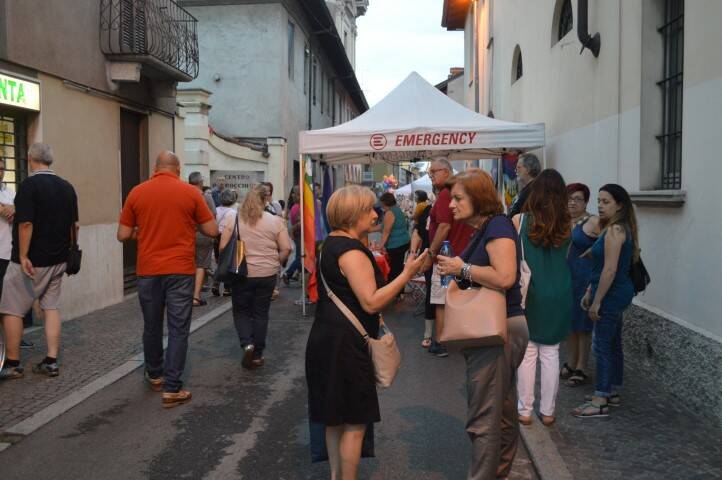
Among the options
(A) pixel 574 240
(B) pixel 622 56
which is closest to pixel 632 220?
(A) pixel 574 240

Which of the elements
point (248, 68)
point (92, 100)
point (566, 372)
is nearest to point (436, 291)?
point (566, 372)

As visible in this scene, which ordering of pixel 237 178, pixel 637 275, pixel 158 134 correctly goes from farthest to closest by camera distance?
pixel 237 178 → pixel 158 134 → pixel 637 275

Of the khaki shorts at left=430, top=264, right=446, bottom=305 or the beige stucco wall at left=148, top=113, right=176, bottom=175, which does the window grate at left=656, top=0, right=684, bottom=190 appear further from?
the beige stucco wall at left=148, top=113, right=176, bottom=175

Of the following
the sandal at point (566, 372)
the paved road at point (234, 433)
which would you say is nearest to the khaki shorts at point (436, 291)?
the paved road at point (234, 433)

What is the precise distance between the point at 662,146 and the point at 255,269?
3.97 meters

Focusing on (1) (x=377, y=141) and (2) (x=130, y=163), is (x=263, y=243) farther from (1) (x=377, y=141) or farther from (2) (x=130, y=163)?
(2) (x=130, y=163)

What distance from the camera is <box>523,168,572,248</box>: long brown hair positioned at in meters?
4.69

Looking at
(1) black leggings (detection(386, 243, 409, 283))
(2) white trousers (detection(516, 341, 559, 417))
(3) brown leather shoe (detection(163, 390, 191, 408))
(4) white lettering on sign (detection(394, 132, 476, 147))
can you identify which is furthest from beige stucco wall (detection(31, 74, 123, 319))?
(2) white trousers (detection(516, 341, 559, 417))

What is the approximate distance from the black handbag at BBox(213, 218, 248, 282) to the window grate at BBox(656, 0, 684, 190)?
12.9 ft

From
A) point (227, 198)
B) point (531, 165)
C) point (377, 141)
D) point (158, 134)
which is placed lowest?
point (227, 198)

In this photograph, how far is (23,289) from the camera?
6.35 meters

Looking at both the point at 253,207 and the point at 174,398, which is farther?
the point at 253,207

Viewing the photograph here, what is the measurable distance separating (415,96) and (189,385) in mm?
6055

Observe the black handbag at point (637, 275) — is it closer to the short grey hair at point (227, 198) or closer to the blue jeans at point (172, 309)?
the blue jeans at point (172, 309)
